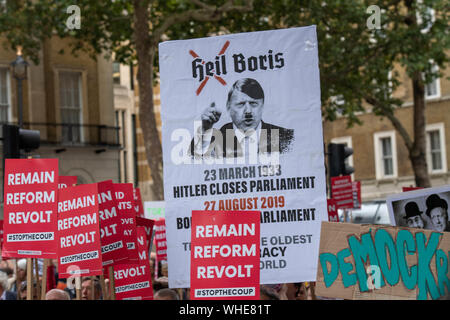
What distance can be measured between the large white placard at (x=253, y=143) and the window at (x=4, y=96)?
2549cm

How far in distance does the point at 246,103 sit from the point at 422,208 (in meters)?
1.39

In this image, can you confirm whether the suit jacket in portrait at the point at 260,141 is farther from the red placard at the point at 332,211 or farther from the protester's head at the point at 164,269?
the protester's head at the point at 164,269

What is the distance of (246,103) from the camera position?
630cm

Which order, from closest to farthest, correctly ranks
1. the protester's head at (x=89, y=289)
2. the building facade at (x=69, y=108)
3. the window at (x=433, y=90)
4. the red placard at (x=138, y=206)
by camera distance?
the protester's head at (x=89, y=289), the red placard at (x=138, y=206), the building facade at (x=69, y=108), the window at (x=433, y=90)

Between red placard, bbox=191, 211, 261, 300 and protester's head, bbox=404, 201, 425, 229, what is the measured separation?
110cm

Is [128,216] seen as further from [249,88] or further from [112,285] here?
[249,88]

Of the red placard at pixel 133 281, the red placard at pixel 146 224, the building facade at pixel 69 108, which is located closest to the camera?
the red placard at pixel 133 281

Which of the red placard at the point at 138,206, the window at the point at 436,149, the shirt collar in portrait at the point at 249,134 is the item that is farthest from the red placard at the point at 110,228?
the window at the point at 436,149

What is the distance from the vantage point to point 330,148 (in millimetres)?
19719

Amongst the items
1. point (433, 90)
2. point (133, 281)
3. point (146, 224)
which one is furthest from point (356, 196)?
point (433, 90)

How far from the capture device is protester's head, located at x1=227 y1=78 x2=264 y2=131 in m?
6.27

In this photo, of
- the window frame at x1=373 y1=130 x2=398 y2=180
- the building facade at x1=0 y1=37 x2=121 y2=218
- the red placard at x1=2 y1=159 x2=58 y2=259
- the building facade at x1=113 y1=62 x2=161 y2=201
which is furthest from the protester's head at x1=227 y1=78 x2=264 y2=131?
the building facade at x1=113 y1=62 x2=161 y2=201

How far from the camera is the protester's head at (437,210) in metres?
5.75

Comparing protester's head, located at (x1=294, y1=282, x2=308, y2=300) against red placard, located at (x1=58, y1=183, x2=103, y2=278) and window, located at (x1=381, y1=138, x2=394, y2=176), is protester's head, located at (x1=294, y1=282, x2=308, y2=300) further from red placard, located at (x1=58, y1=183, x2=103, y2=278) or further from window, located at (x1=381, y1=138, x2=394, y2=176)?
window, located at (x1=381, y1=138, x2=394, y2=176)
